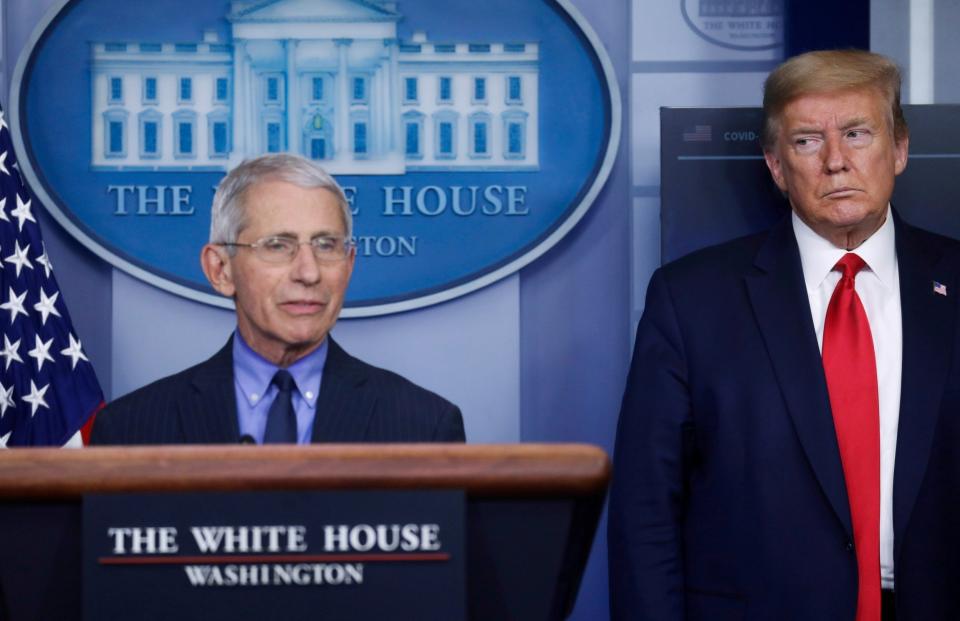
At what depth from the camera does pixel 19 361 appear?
2557 mm

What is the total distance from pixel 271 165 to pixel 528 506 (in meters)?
0.90

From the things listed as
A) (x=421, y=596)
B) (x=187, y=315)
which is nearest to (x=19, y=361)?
(x=187, y=315)

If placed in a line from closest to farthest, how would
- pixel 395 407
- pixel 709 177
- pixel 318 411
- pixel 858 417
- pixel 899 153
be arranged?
1. pixel 318 411
2. pixel 395 407
3. pixel 858 417
4. pixel 899 153
5. pixel 709 177

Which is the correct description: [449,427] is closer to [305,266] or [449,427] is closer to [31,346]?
[305,266]

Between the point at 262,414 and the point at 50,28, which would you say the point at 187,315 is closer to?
the point at 50,28

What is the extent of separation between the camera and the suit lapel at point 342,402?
1.56 metres

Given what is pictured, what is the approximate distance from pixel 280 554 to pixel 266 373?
813 mm

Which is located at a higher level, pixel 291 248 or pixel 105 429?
pixel 291 248

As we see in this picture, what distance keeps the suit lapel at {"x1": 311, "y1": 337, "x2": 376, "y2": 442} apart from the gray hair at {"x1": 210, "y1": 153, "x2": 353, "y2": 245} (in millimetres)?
188

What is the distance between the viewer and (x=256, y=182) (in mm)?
1613

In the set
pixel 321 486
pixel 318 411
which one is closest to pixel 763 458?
pixel 318 411

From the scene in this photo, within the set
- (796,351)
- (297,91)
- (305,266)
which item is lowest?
(796,351)

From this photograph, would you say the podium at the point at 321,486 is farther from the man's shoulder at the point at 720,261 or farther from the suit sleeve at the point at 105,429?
the man's shoulder at the point at 720,261

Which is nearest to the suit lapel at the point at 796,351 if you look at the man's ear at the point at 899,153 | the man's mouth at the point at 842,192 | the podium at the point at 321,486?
the man's mouth at the point at 842,192
